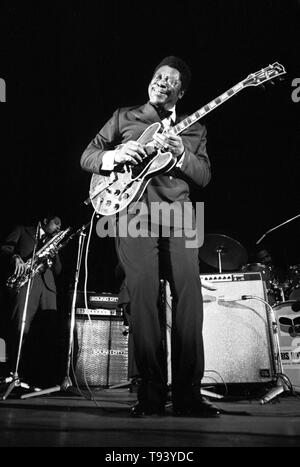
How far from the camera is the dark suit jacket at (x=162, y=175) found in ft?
6.86

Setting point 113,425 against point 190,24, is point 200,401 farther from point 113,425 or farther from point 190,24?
point 190,24

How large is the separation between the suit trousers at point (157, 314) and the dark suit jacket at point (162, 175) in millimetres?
301

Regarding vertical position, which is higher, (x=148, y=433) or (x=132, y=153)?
(x=132, y=153)

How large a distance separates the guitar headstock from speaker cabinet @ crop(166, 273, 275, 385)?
1790 millimetres

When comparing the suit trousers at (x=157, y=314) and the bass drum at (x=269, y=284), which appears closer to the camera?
the suit trousers at (x=157, y=314)

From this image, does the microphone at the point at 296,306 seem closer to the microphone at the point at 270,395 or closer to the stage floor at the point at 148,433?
the microphone at the point at 270,395

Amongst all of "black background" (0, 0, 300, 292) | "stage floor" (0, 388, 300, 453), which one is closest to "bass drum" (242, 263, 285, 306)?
"black background" (0, 0, 300, 292)

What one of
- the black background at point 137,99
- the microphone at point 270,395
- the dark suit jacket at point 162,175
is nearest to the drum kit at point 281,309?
the microphone at point 270,395

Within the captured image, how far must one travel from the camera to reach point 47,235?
5.12 meters

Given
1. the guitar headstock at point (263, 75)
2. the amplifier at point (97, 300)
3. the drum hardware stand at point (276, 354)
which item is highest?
the guitar headstock at point (263, 75)

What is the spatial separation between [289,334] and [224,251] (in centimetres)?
127

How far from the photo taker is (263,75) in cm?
271

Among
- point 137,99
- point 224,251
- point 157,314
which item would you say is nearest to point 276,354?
point 224,251

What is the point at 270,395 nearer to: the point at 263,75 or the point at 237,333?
the point at 237,333
